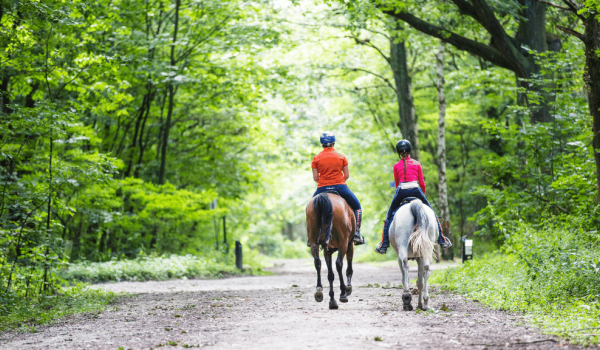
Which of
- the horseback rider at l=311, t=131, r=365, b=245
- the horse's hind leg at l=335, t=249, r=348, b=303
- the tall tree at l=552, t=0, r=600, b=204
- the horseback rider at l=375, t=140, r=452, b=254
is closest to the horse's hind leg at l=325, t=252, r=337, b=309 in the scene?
the horse's hind leg at l=335, t=249, r=348, b=303

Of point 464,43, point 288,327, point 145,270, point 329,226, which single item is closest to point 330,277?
point 329,226

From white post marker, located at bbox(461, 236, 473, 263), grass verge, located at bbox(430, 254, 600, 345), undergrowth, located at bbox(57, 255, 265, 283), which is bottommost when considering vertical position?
undergrowth, located at bbox(57, 255, 265, 283)

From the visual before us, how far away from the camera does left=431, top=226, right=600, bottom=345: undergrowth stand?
19.9 ft

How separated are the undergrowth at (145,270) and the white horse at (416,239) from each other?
986cm

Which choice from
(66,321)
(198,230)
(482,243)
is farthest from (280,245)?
(66,321)

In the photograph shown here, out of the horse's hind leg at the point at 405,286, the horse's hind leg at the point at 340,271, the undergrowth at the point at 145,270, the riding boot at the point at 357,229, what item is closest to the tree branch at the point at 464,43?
the riding boot at the point at 357,229

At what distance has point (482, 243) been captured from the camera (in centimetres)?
2353

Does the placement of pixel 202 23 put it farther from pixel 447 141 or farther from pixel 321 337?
pixel 321 337

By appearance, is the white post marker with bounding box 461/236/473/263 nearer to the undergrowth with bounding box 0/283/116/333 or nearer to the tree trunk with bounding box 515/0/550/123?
the tree trunk with bounding box 515/0/550/123

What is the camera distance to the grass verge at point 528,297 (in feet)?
18.9

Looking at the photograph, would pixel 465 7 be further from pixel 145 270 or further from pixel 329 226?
pixel 145 270

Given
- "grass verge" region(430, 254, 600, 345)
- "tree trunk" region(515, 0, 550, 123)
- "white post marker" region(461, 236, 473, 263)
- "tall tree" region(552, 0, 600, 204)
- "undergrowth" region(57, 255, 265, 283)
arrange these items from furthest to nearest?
"tree trunk" region(515, 0, 550, 123), "undergrowth" region(57, 255, 265, 283), "white post marker" region(461, 236, 473, 263), "tall tree" region(552, 0, 600, 204), "grass verge" region(430, 254, 600, 345)

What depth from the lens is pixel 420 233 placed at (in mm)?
7980

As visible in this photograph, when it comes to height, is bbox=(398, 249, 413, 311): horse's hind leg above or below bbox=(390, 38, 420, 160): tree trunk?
below
